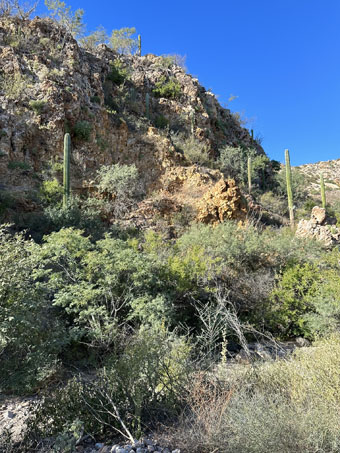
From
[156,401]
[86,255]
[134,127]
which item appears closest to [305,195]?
[134,127]

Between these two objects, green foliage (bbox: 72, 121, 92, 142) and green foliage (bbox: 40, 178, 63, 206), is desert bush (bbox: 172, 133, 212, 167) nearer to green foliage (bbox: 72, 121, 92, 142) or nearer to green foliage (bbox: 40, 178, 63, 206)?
green foliage (bbox: 72, 121, 92, 142)

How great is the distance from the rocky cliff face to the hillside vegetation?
0.27ft

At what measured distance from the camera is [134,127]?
15195 mm

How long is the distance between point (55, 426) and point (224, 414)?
6.13 ft

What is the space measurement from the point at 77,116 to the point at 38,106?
1.63 metres

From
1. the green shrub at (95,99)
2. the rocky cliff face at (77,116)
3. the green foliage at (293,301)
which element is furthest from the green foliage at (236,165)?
the green foliage at (293,301)

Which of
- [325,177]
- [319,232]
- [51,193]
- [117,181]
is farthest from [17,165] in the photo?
[325,177]

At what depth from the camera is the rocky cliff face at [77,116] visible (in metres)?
11.6

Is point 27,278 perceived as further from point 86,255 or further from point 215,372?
point 215,372

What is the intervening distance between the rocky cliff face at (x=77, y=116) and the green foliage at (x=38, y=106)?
4 centimetres

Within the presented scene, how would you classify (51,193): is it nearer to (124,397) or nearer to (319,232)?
(124,397)

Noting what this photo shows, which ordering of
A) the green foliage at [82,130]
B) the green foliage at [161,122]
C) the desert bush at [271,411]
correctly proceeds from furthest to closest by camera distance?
the green foliage at [161,122] < the green foliage at [82,130] < the desert bush at [271,411]

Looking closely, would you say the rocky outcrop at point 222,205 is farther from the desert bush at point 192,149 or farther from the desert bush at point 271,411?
the desert bush at point 271,411

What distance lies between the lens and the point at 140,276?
585 centimetres
